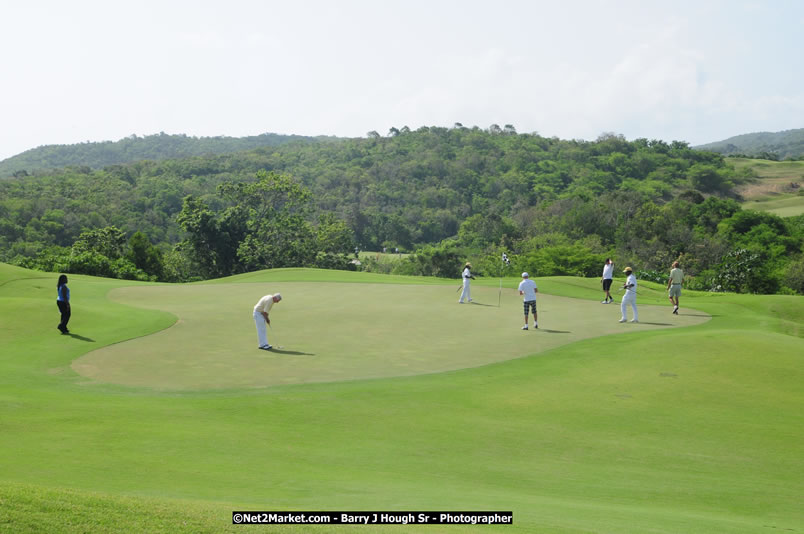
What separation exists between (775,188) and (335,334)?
567ft

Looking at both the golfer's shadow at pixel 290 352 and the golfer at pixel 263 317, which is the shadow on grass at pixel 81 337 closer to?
the golfer at pixel 263 317

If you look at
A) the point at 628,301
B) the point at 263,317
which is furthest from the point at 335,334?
the point at 628,301

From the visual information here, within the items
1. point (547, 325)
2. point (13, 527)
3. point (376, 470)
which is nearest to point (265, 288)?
point (547, 325)

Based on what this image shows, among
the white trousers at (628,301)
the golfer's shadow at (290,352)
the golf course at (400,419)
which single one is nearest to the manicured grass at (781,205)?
the white trousers at (628,301)

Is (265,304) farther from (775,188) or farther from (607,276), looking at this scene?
(775,188)

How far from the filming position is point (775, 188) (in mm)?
169375

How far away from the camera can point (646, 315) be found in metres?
28.8

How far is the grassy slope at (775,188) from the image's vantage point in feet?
488

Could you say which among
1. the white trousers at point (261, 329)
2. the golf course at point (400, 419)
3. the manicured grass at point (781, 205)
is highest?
the manicured grass at point (781, 205)

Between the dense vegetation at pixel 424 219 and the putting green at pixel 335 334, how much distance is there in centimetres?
2871

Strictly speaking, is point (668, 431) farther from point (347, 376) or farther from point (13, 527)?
point (13, 527)

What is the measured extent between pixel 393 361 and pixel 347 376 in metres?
2.34

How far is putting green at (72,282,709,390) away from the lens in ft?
62.7

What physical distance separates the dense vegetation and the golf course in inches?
1418
